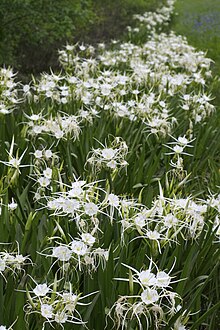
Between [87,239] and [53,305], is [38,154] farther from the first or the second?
[53,305]

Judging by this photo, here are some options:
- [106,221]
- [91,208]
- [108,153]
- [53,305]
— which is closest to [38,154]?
[108,153]

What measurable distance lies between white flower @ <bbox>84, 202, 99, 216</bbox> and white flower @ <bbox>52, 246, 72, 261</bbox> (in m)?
0.20

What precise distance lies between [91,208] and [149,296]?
0.47 metres

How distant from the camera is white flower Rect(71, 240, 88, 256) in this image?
1812 millimetres

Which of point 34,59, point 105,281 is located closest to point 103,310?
point 105,281

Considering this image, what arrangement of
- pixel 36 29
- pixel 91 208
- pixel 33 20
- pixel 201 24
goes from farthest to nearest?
pixel 201 24 → pixel 36 29 → pixel 33 20 → pixel 91 208

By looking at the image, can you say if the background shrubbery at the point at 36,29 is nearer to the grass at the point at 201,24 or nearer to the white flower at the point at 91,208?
the grass at the point at 201,24

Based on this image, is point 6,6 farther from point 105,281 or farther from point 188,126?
point 105,281

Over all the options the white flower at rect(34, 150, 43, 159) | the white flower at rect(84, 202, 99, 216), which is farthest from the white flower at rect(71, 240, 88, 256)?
the white flower at rect(34, 150, 43, 159)

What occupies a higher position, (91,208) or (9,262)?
(91,208)

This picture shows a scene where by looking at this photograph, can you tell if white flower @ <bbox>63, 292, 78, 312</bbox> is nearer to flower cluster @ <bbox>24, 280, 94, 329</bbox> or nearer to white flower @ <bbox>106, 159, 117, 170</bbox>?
flower cluster @ <bbox>24, 280, 94, 329</bbox>

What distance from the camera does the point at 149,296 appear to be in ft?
5.32

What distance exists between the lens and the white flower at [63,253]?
5.97ft

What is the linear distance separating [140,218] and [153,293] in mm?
469
